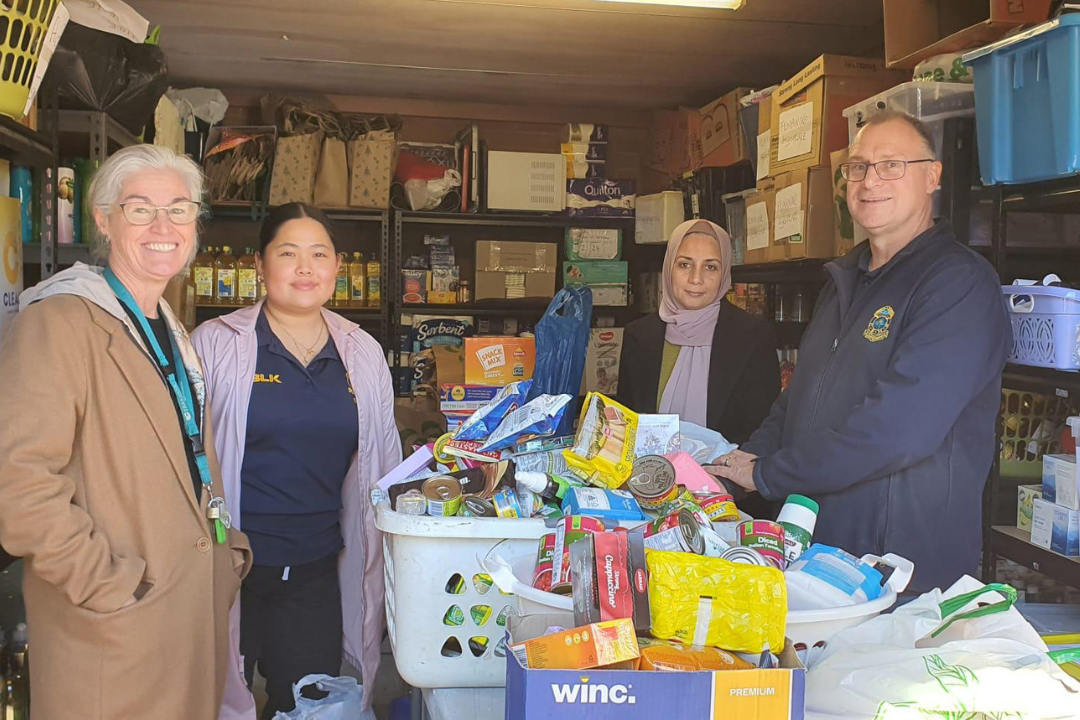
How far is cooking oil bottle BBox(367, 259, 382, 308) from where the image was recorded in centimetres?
517

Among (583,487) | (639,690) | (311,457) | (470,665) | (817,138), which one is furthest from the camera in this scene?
(817,138)

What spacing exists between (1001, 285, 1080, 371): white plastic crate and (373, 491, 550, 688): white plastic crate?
1274 millimetres

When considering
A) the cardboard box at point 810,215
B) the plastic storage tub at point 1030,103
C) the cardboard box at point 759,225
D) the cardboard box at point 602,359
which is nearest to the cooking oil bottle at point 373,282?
the cardboard box at point 602,359

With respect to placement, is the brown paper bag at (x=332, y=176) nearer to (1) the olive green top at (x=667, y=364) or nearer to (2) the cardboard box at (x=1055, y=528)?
(1) the olive green top at (x=667, y=364)

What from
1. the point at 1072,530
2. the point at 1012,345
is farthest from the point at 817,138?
the point at 1072,530

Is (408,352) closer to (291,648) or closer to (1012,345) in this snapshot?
(291,648)

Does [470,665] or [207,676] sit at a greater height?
[470,665]

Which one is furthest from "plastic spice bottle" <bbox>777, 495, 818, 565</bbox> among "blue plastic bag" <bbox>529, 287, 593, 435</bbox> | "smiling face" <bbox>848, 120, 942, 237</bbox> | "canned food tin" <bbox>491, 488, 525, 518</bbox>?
"blue plastic bag" <bbox>529, 287, 593, 435</bbox>

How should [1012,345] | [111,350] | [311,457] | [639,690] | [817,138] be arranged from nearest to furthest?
[639,690] → [111,350] → [1012,345] → [311,457] → [817,138]

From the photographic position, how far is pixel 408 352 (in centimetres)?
509

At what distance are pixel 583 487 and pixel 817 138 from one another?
1.97 m

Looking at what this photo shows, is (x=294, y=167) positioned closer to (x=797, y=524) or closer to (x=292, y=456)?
(x=292, y=456)

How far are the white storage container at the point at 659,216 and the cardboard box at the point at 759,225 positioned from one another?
1.15 m

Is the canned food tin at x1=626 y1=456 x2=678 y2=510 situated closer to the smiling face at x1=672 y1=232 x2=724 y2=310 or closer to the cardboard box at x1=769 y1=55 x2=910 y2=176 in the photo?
the smiling face at x1=672 y1=232 x2=724 y2=310
